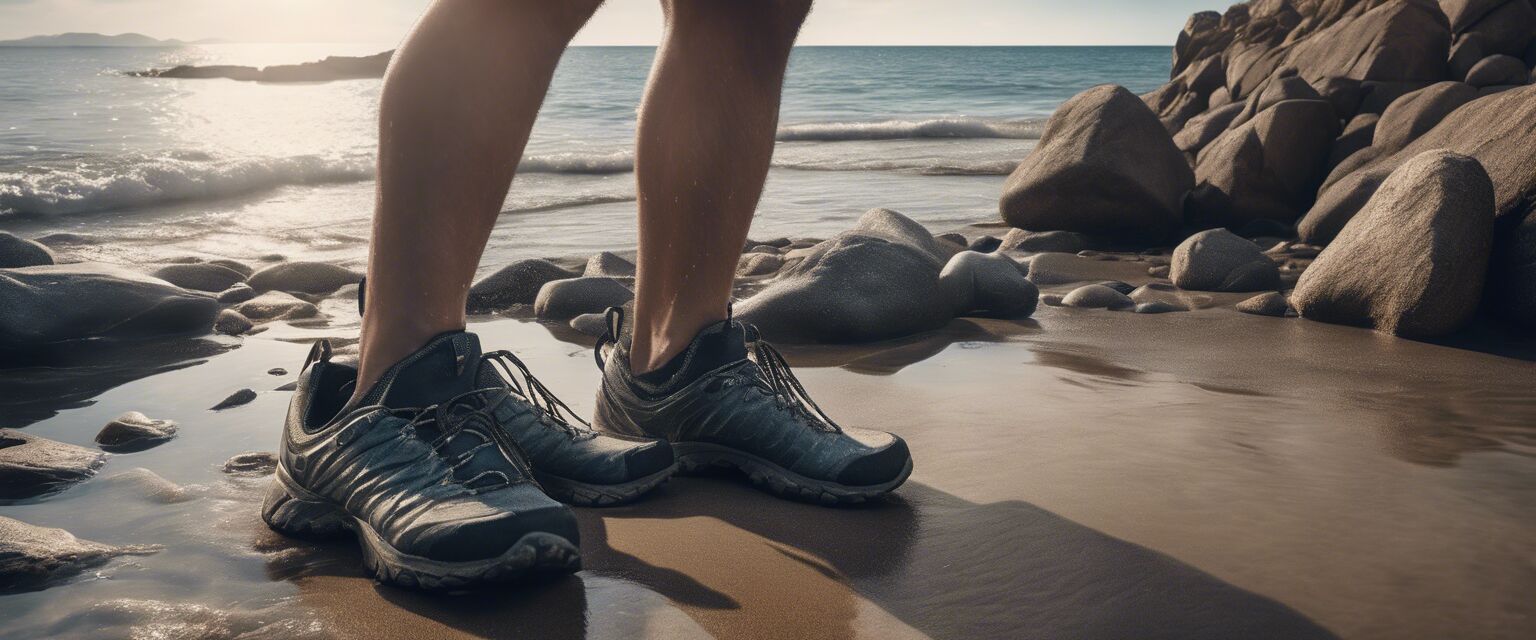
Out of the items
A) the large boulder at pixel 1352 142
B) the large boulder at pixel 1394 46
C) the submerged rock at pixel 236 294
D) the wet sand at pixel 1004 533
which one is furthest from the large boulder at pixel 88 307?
the large boulder at pixel 1394 46

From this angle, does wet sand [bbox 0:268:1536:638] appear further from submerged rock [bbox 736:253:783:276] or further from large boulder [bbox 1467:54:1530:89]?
large boulder [bbox 1467:54:1530:89]

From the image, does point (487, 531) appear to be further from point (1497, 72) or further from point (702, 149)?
point (1497, 72)

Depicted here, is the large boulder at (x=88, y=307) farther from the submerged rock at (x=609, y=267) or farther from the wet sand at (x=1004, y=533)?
the submerged rock at (x=609, y=267)

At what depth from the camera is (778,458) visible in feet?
6.28

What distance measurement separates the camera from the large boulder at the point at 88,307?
10.9 ft

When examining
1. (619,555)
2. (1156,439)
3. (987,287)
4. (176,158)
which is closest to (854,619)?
(619,555)

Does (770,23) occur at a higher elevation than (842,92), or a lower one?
higher

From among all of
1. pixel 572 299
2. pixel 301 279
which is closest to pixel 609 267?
pixel 572 299

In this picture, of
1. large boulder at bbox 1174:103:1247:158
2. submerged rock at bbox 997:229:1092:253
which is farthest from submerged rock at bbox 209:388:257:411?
large boulder at bbox 1174:103:1247:158

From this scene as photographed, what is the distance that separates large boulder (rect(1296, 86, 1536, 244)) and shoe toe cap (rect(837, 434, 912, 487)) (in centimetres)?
282

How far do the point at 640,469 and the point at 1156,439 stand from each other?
3.23ft

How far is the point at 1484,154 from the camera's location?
4.09m

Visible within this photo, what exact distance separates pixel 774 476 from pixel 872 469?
19 centimetres

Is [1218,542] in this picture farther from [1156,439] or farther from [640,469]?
[640,469]
